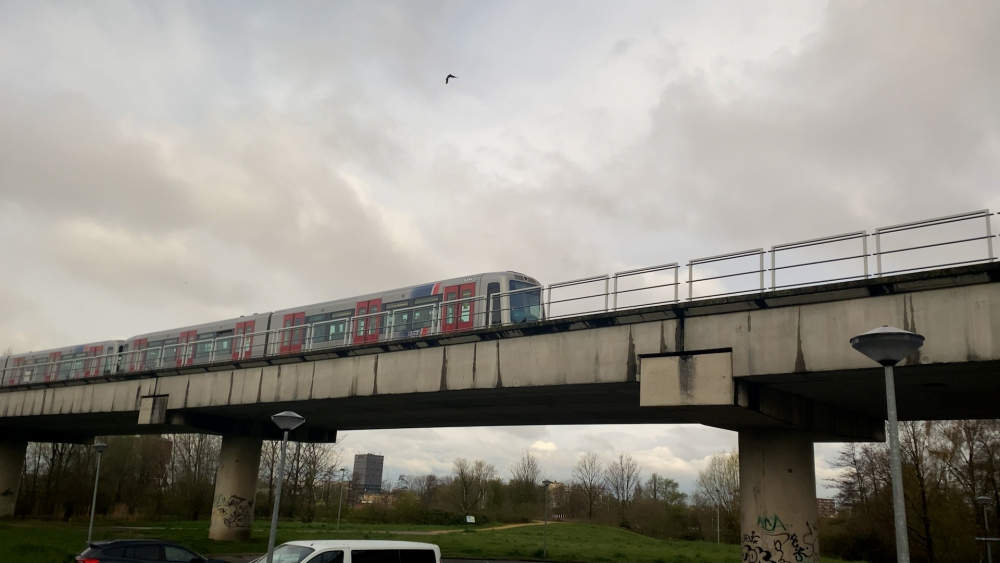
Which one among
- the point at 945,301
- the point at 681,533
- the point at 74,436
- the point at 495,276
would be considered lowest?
the point at 681,533

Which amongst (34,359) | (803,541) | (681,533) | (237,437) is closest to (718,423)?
(803,541)

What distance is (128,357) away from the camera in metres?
45.8

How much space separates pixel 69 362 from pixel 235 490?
14997 millimetres

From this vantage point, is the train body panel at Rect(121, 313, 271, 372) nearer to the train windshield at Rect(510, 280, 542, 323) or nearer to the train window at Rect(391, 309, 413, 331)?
the train window at Rect(391, 309, 413, 331)

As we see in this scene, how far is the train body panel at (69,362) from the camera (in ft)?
148

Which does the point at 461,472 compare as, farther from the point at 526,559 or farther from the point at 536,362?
the point at 536,362

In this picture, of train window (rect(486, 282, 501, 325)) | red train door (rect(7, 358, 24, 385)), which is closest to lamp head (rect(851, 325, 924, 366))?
train window (rect(486, 282, 501, 325))

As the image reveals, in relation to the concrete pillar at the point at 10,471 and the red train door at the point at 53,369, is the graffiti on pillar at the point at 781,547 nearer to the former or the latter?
the red train door at the point at 53,369

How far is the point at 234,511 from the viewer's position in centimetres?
3581

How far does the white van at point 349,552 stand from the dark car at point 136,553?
5344mm

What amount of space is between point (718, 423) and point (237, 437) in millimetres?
24601

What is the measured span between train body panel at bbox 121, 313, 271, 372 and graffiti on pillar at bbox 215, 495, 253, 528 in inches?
268

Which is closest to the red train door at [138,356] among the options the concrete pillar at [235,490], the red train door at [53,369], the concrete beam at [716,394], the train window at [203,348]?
the train window at [203,348]

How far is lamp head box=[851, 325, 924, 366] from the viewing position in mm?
9773
